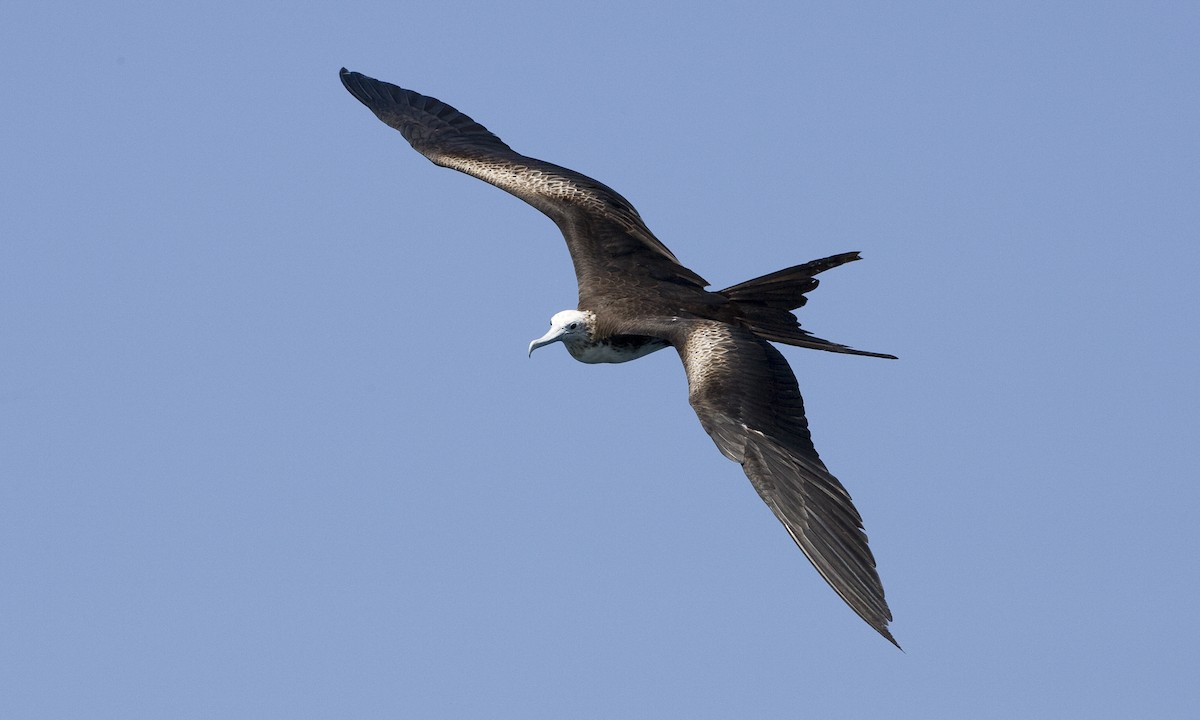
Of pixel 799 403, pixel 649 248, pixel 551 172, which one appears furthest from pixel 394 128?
pixel 799 403

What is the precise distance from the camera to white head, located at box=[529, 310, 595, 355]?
14.6 metres

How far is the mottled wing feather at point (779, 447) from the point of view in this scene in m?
11.6

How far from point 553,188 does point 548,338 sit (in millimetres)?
2267

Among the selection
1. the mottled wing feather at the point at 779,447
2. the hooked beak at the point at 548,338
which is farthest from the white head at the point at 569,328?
the mottled wing feather at the point at 779,447

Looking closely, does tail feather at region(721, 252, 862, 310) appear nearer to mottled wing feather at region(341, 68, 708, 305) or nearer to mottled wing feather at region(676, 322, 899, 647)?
mottled wing feather at region(676, 322, 899, 647)

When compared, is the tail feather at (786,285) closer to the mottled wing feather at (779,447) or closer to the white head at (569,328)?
the mottled wing feather at (779,447)

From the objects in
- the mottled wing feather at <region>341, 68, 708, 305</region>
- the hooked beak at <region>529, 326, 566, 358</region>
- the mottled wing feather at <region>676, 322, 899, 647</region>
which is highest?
the mottled wing feather at <region>341, 68, 708, 305</region>

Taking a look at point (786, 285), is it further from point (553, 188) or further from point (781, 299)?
point (553, 188)

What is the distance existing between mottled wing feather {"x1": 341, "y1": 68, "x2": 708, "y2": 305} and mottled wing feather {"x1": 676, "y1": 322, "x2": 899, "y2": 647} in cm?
159

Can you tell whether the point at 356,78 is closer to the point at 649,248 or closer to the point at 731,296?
the point at 649,248

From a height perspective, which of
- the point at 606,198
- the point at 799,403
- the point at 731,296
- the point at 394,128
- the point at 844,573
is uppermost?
the point at 394,128

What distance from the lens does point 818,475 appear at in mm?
12336

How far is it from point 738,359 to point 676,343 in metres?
0.66

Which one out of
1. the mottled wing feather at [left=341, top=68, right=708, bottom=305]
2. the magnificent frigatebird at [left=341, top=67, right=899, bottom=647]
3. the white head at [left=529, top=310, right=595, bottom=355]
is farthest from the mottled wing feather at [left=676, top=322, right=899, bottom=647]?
the mottled wing feather at [left=341, top=68, right=708, bottom=305]
